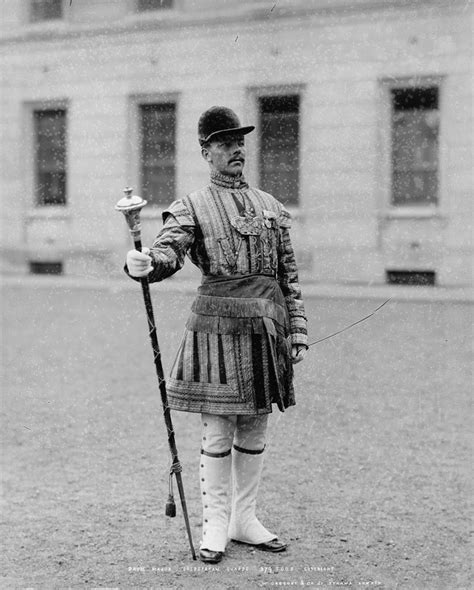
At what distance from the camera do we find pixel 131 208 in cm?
320

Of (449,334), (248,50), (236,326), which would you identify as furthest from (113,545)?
(248,50)

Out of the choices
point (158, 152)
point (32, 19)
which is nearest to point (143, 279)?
point (32, 19)

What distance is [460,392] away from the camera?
686 centimetres

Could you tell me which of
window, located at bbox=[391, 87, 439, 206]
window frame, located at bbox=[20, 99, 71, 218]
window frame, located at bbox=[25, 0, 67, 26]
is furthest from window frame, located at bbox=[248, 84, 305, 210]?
window, located at bbox=[391, 87, 439, 206]

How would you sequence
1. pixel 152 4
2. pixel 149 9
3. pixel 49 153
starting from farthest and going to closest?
1. pixel 49 153
2. pixel 149 9
3. pixel 152 4

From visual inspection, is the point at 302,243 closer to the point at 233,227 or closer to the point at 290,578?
the point at 233,227

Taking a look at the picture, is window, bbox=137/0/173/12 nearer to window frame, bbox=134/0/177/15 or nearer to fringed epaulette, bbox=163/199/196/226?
window frame, bbox=134/0/177/15

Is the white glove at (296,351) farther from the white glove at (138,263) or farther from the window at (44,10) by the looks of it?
the window at (44,10)

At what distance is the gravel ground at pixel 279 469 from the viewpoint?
3484 millimetres

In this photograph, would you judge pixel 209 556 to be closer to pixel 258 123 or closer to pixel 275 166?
pixel 275 166

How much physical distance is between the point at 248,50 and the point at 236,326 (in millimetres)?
6129

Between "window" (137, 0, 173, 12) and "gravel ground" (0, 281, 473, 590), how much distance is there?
199cm

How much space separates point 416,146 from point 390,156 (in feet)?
6.38

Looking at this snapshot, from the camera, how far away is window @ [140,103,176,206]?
9.61m
